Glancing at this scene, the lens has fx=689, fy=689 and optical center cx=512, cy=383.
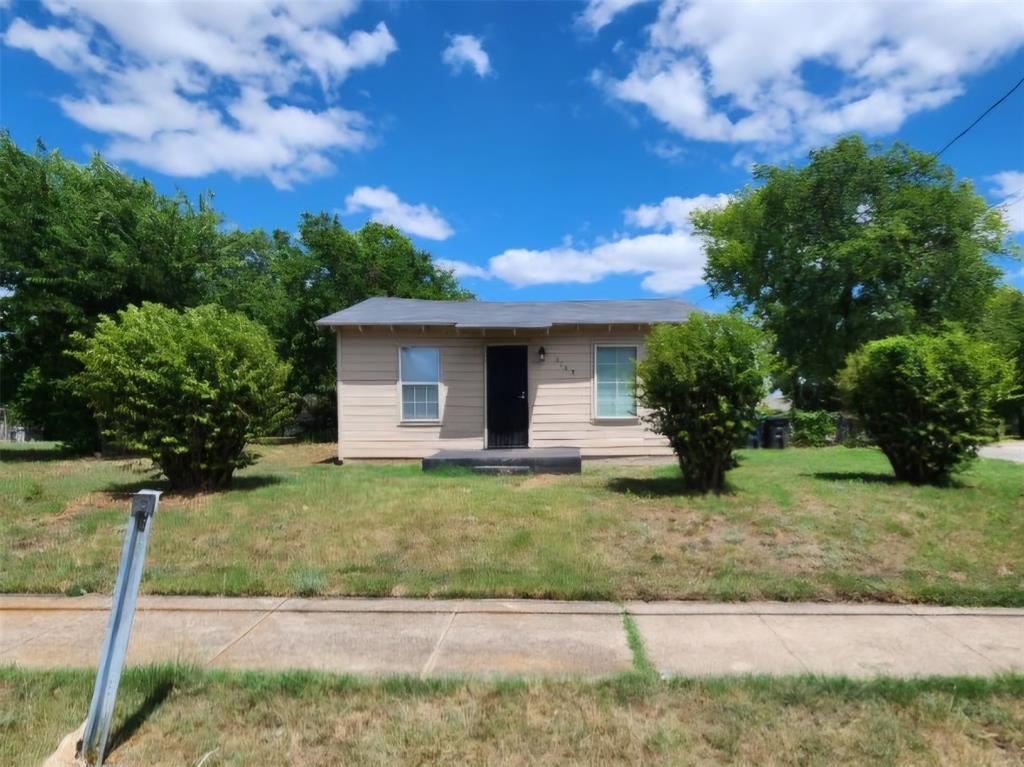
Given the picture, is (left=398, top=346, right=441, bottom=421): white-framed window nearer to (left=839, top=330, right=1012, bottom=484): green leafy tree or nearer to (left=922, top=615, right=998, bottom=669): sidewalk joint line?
(left=839, top=330, right=1012, bottom=484): green leafy tree

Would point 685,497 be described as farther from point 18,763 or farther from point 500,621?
point 18,763

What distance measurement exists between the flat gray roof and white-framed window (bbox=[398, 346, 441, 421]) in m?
0.70

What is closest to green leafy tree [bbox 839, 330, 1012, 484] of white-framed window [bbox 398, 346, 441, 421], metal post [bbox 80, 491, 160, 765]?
white-framed window [bbox 398, 346, 441, 421]

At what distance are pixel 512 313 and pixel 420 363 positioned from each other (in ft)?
7.45

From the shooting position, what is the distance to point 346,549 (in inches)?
253

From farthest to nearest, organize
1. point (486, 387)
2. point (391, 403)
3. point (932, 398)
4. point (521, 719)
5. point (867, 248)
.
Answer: point (867, 248)
point (486, 387)
point (391, 403)
point (932, 398)
point (521, 719)

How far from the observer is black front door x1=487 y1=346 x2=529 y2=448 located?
1377 centimetres

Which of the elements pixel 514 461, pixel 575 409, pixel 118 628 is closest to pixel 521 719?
pixel 118 628

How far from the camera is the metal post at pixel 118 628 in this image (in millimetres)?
2951

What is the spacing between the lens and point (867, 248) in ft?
69.3

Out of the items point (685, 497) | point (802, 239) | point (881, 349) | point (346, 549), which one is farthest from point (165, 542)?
point (802, 239)

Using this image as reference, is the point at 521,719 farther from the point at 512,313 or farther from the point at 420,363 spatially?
the point at 512,313

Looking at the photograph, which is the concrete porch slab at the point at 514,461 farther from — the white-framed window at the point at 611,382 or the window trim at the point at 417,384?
the white-framed window at the point at 611,382

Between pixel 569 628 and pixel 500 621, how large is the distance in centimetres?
50
